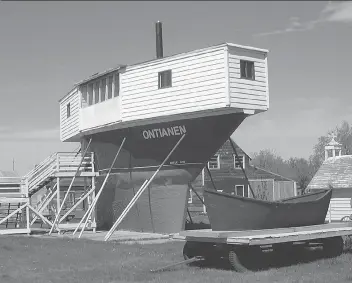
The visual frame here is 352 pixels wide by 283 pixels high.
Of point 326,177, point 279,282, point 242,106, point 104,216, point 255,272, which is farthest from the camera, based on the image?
point 326,177

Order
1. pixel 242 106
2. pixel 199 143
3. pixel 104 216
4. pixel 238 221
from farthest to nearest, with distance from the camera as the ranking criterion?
pixel 104 216 < pixel 199 143 < pixel 242 106 < pixel 238 221

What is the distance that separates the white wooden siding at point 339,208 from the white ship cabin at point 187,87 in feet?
63.0

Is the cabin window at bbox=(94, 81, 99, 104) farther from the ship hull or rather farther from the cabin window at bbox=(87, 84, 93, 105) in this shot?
the ship hull

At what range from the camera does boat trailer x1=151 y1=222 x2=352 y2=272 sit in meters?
14.8

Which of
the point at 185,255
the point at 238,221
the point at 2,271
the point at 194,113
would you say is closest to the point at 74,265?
the point at 2,271

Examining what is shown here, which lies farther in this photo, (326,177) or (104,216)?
(326,177)

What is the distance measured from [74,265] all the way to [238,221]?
178 inches

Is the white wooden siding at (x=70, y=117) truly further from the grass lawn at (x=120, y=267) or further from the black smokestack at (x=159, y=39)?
the grass lawn at (x=120, y=267)

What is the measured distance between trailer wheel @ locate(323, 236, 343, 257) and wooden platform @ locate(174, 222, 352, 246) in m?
0.44

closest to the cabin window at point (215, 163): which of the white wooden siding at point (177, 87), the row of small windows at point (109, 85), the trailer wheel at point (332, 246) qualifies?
the row of small windows at point (109, 85)

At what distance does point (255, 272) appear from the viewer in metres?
14.8

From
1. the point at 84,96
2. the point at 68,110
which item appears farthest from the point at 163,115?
the point at 68,110

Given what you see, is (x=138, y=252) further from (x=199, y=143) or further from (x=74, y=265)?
(x=199, y=143)

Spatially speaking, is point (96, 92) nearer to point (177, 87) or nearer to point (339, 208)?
point (177, 87)
